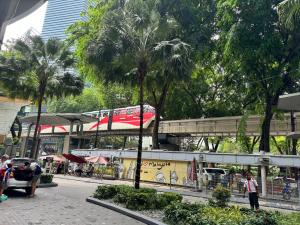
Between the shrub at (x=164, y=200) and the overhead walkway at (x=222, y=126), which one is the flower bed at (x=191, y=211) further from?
the overhead walkway at (x=222, y=126)

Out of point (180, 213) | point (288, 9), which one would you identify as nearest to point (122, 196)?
point (180, 213)

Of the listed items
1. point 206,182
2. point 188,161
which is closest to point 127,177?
Answer: point 188,161

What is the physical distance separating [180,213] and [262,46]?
13392 mm

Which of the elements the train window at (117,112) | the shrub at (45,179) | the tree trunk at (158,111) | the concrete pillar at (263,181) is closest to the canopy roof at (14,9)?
the shrub at (45,179)

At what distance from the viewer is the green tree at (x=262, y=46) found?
18203mm

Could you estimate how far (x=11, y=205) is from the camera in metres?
10.2

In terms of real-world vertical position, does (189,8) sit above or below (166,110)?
above

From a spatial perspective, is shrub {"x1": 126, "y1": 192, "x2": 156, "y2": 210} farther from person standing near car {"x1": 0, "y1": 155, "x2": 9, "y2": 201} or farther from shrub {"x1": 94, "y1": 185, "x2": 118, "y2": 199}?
person standing near car {"x1": 0, "y1": 155, "x2": 9, "y2": 201}

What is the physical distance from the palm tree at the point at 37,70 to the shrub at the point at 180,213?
12595 millimetres

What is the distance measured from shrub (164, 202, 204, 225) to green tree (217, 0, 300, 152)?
12510 millimetres

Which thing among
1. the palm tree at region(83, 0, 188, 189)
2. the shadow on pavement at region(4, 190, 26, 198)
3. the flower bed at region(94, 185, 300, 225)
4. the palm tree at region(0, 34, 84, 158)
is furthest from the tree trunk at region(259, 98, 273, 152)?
the shadow on pavement at region(4, 190, 26, 198)

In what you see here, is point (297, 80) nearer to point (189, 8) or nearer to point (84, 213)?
point (189, 8)

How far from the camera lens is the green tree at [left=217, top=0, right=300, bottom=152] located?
717 inches

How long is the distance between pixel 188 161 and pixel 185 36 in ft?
30.7
